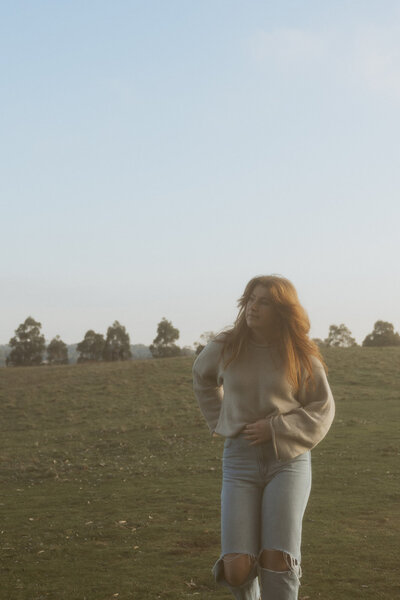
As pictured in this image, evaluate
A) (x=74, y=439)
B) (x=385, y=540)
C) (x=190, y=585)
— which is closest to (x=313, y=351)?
(x=190, y=585)

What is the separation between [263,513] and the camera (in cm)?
426

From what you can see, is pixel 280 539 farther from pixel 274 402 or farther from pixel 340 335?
pixel 340 335

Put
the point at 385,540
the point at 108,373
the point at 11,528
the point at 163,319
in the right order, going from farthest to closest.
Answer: the point at 163,319, the point at 108,373, the point at 11,528, the point at 385,540

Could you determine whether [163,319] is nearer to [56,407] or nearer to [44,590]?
[56,407]

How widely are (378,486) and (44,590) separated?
25.0ft

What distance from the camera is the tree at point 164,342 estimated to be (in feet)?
228

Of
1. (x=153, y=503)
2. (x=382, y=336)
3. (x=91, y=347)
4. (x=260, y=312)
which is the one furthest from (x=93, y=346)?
(x=260, y=312)

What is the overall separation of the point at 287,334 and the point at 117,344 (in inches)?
2563

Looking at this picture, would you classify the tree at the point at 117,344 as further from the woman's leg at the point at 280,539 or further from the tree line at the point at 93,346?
the woman's leg at the point at 280,539

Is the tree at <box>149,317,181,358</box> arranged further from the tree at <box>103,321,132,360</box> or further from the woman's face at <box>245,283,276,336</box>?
the woman's face at <box>245,283,276,336</box>

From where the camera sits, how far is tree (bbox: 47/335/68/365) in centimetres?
7075

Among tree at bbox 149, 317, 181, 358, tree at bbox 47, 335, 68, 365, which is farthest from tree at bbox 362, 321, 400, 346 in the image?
tree at bbox 47, 335, 68, 365

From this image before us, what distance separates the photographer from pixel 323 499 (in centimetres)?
1193

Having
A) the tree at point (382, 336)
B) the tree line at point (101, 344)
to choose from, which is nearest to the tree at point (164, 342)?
the tree line at point (101, 344)
